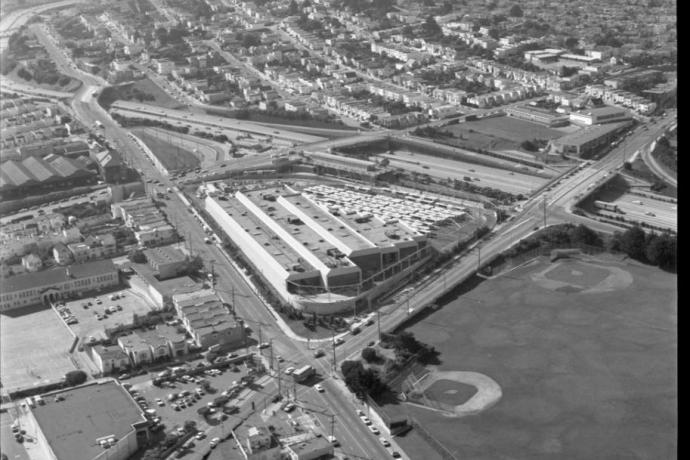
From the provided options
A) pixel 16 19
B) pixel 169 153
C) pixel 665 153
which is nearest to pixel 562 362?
pixel 665 153

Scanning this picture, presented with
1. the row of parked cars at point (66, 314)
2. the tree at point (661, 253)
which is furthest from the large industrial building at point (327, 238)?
the tree at point (661, 253)

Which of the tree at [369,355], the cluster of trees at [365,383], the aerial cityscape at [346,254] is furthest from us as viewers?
the tree at [369,355]

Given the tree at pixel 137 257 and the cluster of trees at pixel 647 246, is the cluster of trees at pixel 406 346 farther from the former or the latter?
the tree at pixel 137 257

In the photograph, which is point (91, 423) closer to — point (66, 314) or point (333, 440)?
point (333, 440)

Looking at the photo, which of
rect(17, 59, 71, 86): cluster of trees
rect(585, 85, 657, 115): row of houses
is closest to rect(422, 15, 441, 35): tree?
rect(585, 85, 657, 115): row of houses

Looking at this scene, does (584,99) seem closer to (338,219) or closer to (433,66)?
(433,66)

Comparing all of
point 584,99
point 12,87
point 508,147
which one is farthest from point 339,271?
point 12,87
